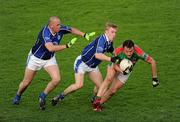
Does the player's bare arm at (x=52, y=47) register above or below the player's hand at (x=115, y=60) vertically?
above

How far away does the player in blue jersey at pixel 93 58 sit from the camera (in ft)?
43.3

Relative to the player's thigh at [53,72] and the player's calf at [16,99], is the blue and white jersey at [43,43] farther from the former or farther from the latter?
the player's calf at [16,99]

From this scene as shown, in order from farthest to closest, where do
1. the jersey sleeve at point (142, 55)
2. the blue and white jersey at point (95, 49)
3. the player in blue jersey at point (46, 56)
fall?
the player in blue jersey at point (46, 56) < the blue and white jersey at point (95, 49) < the jersey sleeve at point (142, 55)

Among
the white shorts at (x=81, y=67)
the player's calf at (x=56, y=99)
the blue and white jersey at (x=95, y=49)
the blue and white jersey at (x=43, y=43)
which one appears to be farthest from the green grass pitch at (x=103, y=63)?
the blue and white jersey at (x=43, y=43)

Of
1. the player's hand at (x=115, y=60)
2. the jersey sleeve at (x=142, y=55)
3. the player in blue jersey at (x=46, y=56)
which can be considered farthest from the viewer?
the player in blue jersey at (x=46, y=56)

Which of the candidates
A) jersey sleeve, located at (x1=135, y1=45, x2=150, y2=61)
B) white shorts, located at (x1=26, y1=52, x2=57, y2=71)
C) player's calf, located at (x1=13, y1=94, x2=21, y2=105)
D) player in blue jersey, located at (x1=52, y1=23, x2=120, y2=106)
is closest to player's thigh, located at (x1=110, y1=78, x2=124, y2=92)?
player in blue jersey, located at (x1=52, y1=23, x2=120, y2=106)

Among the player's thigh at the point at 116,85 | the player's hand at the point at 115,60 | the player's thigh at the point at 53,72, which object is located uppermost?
the player's hand at the point at 115,60

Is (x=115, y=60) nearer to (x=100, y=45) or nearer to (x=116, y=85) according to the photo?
(x=100, y=45)

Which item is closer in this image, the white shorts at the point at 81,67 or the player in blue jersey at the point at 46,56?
the player in blue jersey at the point at 46,56

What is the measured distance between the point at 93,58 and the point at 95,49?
25 centimetres

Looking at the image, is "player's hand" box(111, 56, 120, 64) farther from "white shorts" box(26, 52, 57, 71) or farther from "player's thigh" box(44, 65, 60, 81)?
"white shorts" box(26, 52, 57, 71)

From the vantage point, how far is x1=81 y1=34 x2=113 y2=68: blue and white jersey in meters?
13.1

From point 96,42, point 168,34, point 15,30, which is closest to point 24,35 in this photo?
point 15,30

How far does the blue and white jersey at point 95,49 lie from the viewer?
13.1 metres
